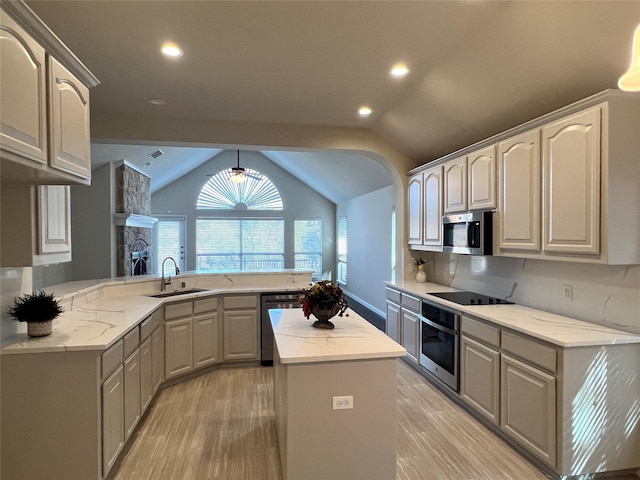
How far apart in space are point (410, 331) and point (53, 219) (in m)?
3.49

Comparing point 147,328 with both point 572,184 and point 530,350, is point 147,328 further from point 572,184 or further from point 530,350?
point 572,184

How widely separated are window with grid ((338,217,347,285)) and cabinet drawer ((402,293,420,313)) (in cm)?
541

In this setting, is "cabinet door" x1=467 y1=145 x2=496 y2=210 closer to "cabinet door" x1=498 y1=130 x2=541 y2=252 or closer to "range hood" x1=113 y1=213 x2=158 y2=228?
"cabinet door" x1=498 y1=130 x2=541 y2=252

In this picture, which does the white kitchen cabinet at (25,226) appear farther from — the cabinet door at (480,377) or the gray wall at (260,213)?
the gray wall at (260,213)

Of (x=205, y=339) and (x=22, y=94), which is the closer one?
(x=22, y=94)

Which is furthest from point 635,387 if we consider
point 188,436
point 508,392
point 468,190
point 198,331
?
point 198,331

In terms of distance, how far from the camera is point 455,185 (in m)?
3.77

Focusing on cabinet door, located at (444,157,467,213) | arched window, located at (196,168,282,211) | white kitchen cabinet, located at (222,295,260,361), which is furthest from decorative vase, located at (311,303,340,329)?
arched window, located at (196,168,282,211)

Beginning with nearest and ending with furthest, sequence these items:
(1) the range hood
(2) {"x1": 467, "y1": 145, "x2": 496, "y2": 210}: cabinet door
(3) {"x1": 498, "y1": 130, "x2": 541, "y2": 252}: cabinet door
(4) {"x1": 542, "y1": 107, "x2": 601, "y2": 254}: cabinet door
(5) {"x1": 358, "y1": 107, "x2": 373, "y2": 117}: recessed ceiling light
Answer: (4) {"x1": 542, "y1": 107, "x2": 601, "y2": 254}: cabinet door → (3) {"x1": 498, "y1": 130, "x2": 541, "y2": 252}: cabinet door → (2) {"x1": 467, "y1": 145, "x2": 496, "y2": 210}: cabinet door → (5) {"x1": 358, "y1": 107, "x2": 373, "y2": 117}: recessed ceiling light → (1) the range hood

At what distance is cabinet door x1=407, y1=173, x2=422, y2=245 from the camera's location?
14.9 feet

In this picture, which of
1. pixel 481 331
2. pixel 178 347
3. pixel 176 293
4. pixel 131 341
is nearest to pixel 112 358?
pixel 131 341

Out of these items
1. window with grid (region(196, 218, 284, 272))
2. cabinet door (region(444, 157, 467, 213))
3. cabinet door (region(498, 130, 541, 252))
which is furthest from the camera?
window with grid (region(196, 218, 284, 272))

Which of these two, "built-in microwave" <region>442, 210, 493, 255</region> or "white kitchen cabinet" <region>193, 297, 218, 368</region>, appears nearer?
"built-in microwave" <region>442, 210, 493, 255</region>

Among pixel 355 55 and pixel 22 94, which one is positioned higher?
pixel 355 55
